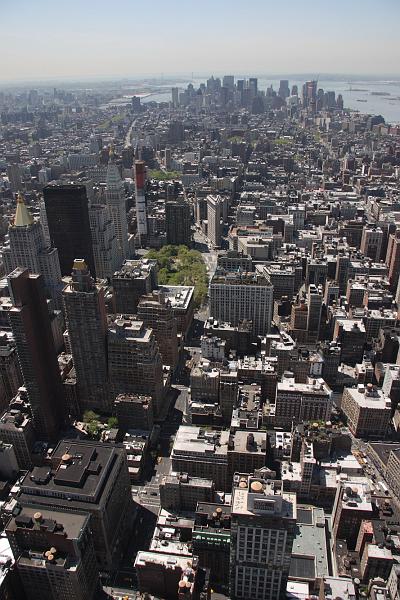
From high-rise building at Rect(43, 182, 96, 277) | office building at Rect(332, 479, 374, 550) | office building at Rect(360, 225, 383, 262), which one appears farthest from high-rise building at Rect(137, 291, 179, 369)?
office building at Rect(360, 225, 383, 262)

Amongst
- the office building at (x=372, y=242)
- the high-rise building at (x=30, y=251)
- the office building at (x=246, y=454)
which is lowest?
the office building at (x=246, y=454)

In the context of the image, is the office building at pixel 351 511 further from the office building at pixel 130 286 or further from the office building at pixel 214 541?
the office building at pixel 130 286

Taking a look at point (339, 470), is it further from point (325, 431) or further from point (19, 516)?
point (19, 516)

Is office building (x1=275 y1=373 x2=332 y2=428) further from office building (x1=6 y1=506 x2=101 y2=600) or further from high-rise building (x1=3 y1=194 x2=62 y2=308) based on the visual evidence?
high-rise building (x1=3 y1=194 x2=62 y2=308)

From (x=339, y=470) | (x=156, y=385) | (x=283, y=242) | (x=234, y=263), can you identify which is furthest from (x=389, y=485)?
(x=283, y=242)

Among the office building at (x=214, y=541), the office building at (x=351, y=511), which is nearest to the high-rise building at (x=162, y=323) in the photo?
the office building at (x=214, y=541)

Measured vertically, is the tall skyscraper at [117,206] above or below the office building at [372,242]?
above
